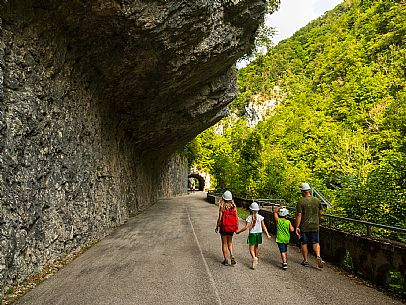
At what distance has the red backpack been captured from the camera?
857cm

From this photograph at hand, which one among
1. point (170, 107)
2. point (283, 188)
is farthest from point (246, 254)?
point (283, 188)

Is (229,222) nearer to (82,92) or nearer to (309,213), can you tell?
(309,213)

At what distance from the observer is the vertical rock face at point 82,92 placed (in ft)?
22.7

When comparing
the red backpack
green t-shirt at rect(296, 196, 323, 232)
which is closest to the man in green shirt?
green t-shirt at rect(296, 196, 323, 232)

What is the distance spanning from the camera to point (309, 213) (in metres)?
8.38

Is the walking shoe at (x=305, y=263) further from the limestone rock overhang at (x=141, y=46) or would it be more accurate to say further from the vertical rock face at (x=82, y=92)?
the limestone rock overhang at (x=141, y=46)

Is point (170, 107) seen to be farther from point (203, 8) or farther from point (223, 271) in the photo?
point (223, 271)

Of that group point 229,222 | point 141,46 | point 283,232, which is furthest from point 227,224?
point 141,46

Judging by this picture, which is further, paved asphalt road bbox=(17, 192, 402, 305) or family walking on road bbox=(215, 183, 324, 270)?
family walking on road bbox=(215, 183, 324, 270)

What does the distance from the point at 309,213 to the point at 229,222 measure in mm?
1926

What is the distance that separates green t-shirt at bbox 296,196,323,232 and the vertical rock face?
6.08m

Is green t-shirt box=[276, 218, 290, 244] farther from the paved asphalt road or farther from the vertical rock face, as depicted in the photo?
the vertical rock face

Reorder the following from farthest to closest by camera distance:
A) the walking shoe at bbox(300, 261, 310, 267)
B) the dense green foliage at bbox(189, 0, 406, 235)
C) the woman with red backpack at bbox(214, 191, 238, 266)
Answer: the dense green foliage at bbox(189, 0, 406, 235) → the woman with red backpack at bbox(214, 191, 238, 266) → the walking shoe at bbox(300, 261, 310, 267)

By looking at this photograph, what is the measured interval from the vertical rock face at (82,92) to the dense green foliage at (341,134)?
7.26 metres
